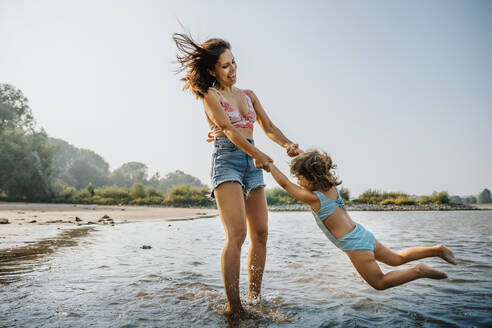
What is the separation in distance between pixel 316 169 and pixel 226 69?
1149 mm

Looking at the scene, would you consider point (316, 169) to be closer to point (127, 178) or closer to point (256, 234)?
point (256, 234)

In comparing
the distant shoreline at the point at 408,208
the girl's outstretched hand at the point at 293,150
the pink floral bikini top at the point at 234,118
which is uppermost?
the pink floral bikini top at the point at 234,118

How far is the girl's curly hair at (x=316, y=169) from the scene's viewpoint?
2738 mm

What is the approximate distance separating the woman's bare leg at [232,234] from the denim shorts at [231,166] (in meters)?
0.06

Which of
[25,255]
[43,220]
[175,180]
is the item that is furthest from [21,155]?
[175,180]

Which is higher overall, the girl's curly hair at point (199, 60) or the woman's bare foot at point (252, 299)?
the girl's curly hair at point (199, 60)

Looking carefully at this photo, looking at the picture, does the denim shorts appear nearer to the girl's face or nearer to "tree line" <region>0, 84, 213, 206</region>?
the girl's face

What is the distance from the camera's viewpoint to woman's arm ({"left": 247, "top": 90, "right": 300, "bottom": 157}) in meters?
3.13

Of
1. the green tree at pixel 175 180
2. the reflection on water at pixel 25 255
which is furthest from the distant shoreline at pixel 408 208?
the green tree at pixel 175 180

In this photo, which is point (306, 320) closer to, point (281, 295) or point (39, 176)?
point (281, 295)

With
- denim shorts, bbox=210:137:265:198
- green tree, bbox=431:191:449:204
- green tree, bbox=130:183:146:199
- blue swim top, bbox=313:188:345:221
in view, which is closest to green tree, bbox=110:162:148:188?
green tree, bbox=130:183:146:199

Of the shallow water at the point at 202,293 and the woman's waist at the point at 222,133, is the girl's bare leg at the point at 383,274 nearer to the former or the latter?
the shallow water at the point at 202,293

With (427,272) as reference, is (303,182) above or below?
above

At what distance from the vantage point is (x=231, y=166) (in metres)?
2.65
